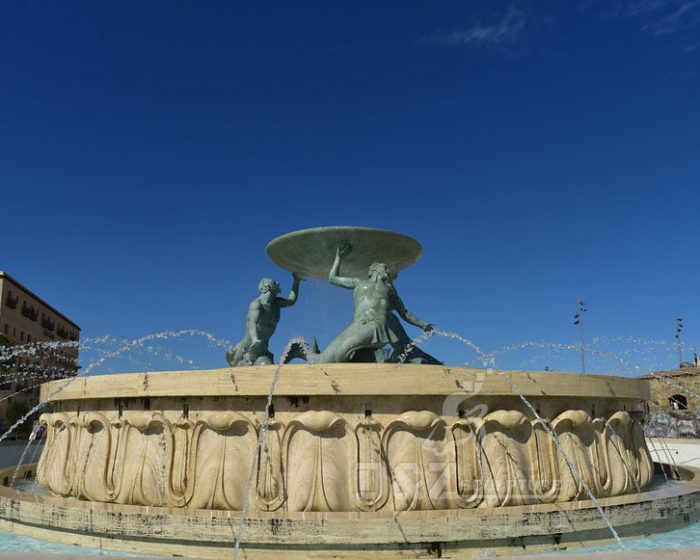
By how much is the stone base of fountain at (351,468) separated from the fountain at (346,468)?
0.04 ft

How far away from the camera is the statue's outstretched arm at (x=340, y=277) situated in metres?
9.02

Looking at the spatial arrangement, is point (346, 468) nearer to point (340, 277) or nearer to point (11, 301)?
point (340, 277)

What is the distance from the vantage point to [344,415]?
5.73 meters

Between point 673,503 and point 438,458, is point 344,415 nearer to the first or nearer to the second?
point 438,458

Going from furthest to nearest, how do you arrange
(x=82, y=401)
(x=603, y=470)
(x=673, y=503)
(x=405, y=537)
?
1. (x=82, y=401)
2. (x=603, y=470)
3. (x=673, y=503)
4. (x=405, y=537)

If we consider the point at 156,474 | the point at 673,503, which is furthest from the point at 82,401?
the point at 673,503

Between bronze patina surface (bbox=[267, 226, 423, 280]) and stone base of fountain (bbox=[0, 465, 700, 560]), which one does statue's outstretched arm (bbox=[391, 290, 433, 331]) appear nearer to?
bronze patina surface (bbox=[267, 226, 423, 280])

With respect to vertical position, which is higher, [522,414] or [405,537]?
[522,414]

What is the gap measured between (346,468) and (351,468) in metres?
0.05

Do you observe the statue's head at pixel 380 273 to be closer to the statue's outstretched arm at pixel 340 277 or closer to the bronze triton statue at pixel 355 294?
the bronze triton statue at pixel 355 294

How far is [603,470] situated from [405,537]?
2838 millimetres

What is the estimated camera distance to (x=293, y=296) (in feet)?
35.8

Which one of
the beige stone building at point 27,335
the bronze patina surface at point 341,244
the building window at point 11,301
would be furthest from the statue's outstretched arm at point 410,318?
the building window at point 11,301

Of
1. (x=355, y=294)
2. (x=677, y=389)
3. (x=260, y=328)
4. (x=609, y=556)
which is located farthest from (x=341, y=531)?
(x=677, y=389)
